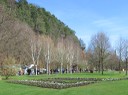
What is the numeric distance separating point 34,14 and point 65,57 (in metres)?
41.5

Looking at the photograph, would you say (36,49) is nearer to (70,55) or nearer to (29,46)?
(29,46)

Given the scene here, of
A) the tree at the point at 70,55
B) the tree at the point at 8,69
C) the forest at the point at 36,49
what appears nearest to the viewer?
the tree at the point at 8,69

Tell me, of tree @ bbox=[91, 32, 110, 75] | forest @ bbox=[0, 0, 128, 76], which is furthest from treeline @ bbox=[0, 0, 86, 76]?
tree @ bbox=[91, 32, 110, 75]

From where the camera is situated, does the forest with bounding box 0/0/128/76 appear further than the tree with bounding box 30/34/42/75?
No

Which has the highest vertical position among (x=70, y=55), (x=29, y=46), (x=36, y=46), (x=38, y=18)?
(x=38, y=18)

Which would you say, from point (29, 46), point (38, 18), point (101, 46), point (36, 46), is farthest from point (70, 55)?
point (38, 18)

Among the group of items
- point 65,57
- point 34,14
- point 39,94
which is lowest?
point 39,94

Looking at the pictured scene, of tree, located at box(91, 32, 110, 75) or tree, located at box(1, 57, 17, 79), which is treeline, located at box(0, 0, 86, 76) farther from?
tree, located at box(91, 32, 110, 75)

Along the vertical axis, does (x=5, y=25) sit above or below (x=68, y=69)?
above

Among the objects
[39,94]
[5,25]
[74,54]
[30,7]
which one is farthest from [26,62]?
[39,94]

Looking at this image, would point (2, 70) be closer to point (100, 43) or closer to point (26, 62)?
point (100, 43)

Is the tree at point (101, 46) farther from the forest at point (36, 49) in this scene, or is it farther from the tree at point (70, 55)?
the tree at point (70, 55)

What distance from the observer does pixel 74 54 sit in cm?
10988

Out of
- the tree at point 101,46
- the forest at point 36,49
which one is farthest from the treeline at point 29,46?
the tree at point 101,46
